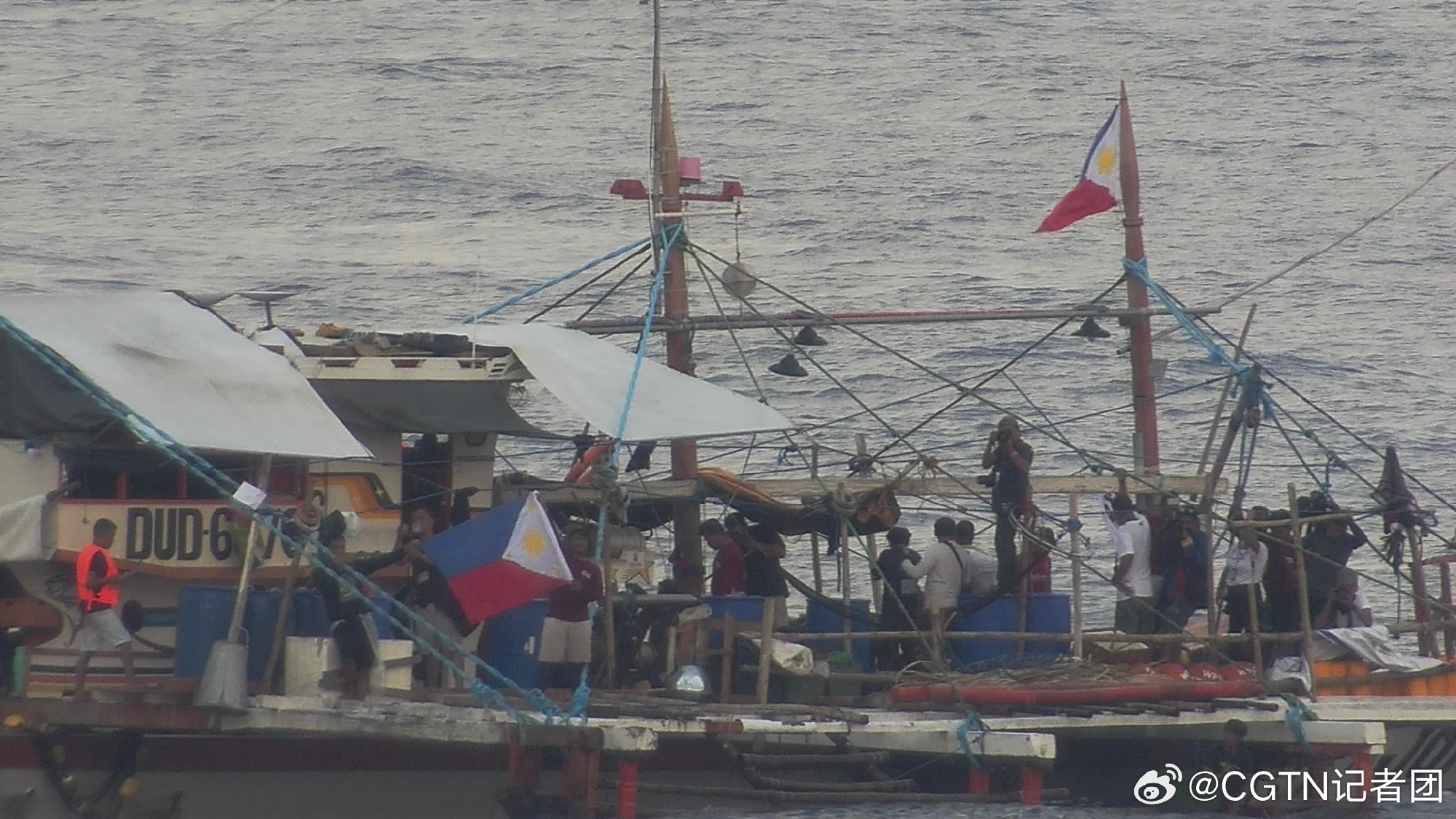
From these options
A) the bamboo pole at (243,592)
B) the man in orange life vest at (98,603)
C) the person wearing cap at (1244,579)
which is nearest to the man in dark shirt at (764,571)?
the person wearing cap at (1244,579)

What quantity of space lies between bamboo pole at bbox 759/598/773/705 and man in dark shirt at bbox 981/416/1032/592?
232 centimetres

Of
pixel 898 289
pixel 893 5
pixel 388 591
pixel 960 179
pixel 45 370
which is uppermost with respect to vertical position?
pixel 893 5

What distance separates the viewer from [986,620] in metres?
22.2

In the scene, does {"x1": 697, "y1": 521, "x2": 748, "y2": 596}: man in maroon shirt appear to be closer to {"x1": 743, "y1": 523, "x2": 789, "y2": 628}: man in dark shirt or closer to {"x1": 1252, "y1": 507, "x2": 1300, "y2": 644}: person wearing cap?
{"x1": 743, "y1": 523, "x2": 789, "y2": 628}: man in dark shirt

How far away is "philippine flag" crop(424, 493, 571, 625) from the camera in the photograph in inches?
767

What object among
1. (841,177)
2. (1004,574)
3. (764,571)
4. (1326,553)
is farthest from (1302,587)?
(841,177)

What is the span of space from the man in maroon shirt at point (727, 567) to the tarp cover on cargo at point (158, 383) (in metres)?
4.26

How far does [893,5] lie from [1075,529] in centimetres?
5584

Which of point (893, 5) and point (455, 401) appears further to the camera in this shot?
point (893, 5)

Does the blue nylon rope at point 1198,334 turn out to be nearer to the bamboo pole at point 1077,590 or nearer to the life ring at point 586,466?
the bamboo pole at point 1077,590

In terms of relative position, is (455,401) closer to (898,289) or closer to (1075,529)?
(1075,529)

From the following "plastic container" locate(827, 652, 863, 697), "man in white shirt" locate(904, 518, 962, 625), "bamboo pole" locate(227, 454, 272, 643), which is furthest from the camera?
"man in white shirt" locate(904, 518, 962, 625)

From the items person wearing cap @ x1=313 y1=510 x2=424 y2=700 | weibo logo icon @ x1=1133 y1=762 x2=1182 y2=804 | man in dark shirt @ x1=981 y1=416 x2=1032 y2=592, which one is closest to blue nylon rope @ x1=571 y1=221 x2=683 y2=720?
person wearing cap @ x1=313 y1=510 x2=424 y2=700

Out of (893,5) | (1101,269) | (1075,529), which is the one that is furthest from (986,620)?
(893,5)
